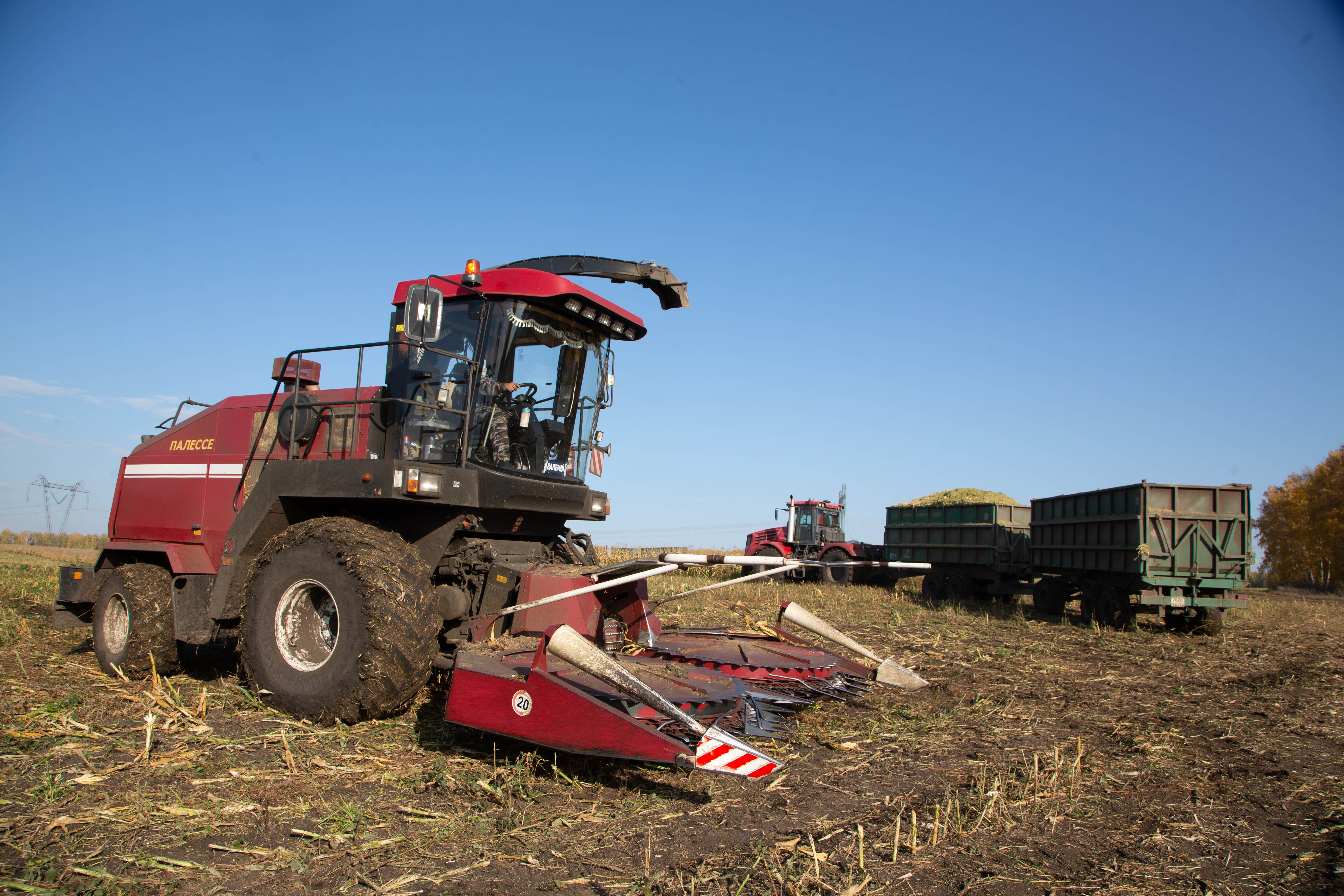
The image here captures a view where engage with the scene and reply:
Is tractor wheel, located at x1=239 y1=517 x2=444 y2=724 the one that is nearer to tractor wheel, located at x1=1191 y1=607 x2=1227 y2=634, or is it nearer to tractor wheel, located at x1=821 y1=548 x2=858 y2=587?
tractor wheel, located at x1=1191 y1=607 x2=1227 y2=634

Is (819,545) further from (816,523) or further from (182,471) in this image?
(182,471)

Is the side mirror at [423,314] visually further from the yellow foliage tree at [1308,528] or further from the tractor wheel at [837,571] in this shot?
the yellow foliage tree at [1308,528]

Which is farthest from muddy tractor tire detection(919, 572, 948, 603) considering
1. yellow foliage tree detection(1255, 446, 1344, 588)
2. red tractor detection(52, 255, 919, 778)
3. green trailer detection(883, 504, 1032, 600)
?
yellow foliage tree detection(1255, 446, 1344, 588)

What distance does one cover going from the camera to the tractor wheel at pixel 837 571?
20406mm

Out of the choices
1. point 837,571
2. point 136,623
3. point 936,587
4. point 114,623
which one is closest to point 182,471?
point 136,623

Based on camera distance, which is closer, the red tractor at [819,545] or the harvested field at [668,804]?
the harvested field at [668,804]

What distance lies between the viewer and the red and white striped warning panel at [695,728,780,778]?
3.34m

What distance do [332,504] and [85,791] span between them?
8.00 ft

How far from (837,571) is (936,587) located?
11.2ft

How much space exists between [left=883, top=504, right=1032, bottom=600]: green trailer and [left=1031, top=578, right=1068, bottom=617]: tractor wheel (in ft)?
2.84

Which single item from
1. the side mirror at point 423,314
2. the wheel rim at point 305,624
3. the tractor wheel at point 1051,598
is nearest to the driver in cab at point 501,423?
the side mirror at point 423,314

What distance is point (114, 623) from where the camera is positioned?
684 centimetres

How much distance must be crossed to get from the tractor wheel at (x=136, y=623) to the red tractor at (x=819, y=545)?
1579cm

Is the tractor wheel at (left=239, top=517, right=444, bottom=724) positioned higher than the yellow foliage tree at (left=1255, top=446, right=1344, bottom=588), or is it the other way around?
the yellow foliage tree at (left=1255, top=446, right=1344, bottom=588)
